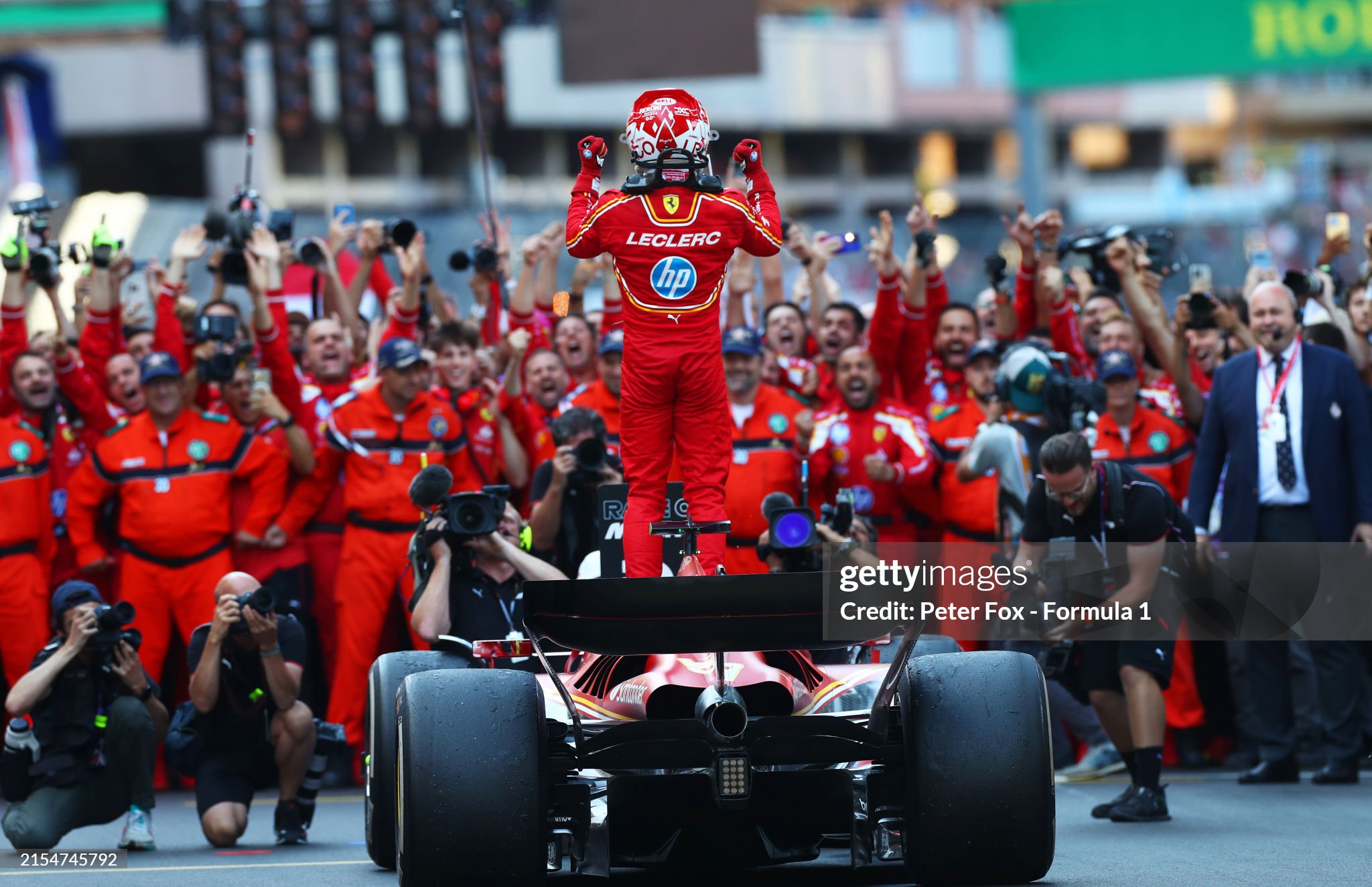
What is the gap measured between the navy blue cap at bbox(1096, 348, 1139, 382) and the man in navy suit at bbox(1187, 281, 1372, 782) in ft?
1.72

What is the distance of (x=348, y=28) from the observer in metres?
18.6

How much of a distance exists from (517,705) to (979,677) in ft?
4.46

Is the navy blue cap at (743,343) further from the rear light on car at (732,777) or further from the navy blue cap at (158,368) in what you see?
the rear light on car at (732,777)

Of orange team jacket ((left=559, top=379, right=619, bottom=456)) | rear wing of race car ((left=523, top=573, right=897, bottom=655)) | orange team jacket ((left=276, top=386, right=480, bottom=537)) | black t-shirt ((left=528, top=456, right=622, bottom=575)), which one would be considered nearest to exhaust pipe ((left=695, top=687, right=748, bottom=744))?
rear wing of race car ((left=523, top=573, right=897, bottom=655))

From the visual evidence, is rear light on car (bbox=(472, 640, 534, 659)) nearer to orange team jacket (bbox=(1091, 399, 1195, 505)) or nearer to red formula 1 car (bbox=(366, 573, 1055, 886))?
red formula 1 car (bbox=(366, 573, 1055, 886))

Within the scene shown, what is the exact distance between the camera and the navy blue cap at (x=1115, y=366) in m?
9.95

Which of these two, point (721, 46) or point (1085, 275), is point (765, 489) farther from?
point (721, 46)

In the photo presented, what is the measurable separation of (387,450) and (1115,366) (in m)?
3.59

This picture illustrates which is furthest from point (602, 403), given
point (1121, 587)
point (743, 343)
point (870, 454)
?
point (1121, 587)

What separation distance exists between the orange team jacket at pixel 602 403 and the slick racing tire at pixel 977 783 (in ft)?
14.1

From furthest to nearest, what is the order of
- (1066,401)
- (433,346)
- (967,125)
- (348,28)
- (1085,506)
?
(967,125) → (348,28) → (433,346) → (1066,401) → (1085,506)

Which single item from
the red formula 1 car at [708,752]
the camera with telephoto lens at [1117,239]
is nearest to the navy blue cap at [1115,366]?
the camera with telephoto lens at [1117,239]

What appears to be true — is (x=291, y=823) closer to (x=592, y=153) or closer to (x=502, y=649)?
(x=502, y=649)

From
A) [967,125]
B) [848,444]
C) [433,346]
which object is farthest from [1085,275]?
[967,125]
